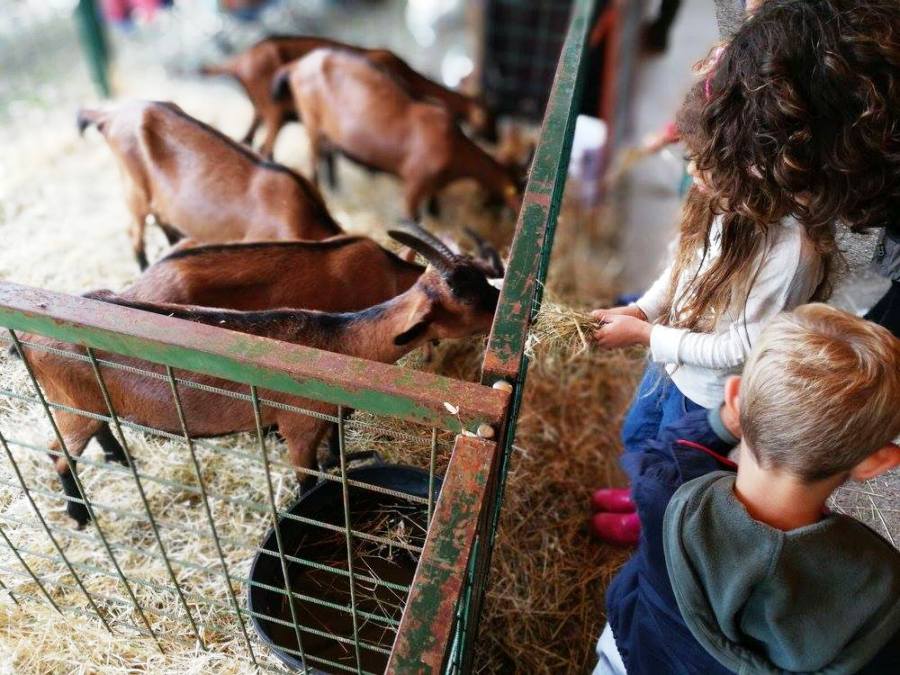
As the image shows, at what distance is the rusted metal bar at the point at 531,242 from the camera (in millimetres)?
1474

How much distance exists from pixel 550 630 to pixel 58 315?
200 centimetres

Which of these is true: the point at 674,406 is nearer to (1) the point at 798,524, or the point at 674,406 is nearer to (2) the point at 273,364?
(1) the point at 798,524

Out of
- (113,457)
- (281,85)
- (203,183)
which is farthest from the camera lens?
(281,85)

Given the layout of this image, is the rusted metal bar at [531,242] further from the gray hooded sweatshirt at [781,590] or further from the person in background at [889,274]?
the person in background at [889,274]

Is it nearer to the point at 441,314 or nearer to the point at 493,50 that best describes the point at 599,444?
the point at 441,314

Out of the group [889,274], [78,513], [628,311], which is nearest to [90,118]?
[78,513]

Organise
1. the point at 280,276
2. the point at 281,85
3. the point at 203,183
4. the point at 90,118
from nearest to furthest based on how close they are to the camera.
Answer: the point at 280,276 < the point at 203,183 < the point at 90,118 < the point at 281,85

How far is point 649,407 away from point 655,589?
980 mm

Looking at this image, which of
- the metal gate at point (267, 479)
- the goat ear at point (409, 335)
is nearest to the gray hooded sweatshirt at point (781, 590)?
the metal gate at point (267, 479)

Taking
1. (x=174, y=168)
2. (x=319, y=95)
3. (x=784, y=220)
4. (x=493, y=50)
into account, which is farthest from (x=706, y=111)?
(x=493, y=50)

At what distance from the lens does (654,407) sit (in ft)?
8.16

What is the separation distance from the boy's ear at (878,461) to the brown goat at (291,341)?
138 cm

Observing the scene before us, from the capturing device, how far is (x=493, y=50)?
273 inches

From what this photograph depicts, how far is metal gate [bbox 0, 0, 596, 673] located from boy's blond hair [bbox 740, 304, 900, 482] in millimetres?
481
